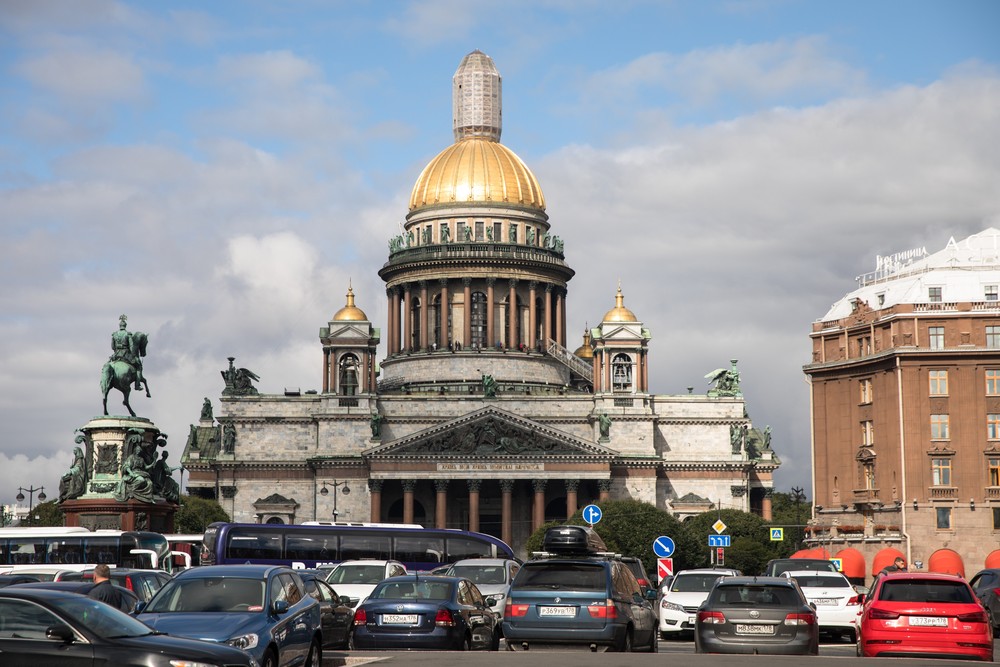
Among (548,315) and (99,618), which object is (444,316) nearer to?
(548,315)

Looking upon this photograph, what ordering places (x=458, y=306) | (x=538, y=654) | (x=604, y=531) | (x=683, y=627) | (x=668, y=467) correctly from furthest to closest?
(x=458, y=306)
(x=668, y=467)
(x=604, y=531)
(x=683, y=627)
(x=538, y=654)

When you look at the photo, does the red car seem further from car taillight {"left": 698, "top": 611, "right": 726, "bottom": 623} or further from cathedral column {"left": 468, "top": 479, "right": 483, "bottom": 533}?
cathedral column {"left": 468, "top": 479, "right": 483, "bottom": 533}

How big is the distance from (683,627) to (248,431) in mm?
92212

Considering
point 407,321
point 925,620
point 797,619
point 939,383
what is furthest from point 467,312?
point 925,620

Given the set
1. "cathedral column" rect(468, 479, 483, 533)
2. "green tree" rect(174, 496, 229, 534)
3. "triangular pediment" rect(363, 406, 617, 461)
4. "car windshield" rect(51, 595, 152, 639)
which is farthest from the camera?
"triangular pediment" rect(363, 406, 617, 461)

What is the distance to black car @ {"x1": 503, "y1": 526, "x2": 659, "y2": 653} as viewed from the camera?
3128cm

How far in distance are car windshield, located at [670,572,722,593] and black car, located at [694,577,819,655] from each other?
10.4 meters

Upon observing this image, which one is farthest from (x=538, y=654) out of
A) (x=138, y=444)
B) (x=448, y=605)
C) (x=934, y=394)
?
(x=934, y=394)

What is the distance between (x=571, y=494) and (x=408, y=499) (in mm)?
12456

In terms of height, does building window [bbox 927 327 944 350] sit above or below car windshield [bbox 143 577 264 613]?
above

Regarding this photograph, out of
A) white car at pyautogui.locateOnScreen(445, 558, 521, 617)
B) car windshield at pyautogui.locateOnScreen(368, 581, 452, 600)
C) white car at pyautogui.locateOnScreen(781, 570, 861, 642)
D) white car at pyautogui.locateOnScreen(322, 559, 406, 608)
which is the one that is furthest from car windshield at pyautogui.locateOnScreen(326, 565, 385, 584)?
white car at pyautogui.locateOnScreen(781, 570, 861, 642)

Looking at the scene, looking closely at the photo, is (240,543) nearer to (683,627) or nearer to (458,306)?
(683,627)

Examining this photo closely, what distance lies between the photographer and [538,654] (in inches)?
1212

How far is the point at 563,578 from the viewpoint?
31812mm
